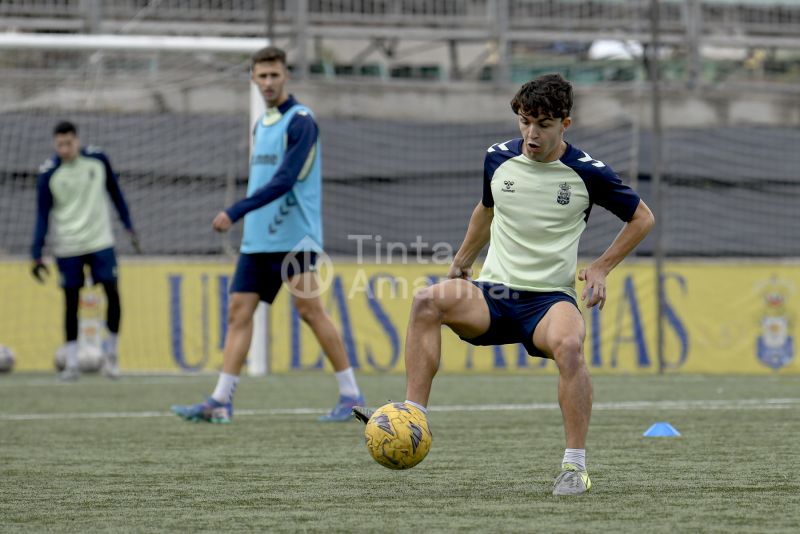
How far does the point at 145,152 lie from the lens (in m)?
14.6

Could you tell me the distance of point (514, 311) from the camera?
15.9 feet

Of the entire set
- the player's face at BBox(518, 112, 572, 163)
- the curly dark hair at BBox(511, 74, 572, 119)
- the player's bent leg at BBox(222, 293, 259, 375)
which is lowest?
the player's bent leg at BBox(222, 293, 259, 375)

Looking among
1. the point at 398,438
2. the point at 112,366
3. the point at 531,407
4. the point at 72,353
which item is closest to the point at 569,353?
the point at 398,438

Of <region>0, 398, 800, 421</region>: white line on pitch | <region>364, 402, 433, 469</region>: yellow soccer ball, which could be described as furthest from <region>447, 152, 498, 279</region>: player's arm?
<region>0, 398, 800, 421</region>: white line on pitch

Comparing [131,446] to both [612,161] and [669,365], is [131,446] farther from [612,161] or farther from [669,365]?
[612,161]

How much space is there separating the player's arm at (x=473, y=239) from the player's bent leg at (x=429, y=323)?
33 centimetres

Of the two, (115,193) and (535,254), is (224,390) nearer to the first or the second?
(535,254)

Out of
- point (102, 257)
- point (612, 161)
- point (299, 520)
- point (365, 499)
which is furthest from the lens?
point (612, 161)

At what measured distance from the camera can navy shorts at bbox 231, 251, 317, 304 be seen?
7.48 m

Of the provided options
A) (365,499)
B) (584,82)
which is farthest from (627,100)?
(365,499)

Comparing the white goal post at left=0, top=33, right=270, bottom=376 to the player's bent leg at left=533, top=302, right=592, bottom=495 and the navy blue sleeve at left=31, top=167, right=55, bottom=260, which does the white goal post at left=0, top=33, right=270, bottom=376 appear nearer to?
the navy blue sleeve at left=31, top=167, right=55, bottom=260

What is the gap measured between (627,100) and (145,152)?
583 centimetres

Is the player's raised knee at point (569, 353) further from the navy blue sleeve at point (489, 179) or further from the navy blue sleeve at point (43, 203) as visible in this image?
the navy blue sleeve at point (43, 203)

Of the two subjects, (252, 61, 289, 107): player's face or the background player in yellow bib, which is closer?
the background player in yellow bib
